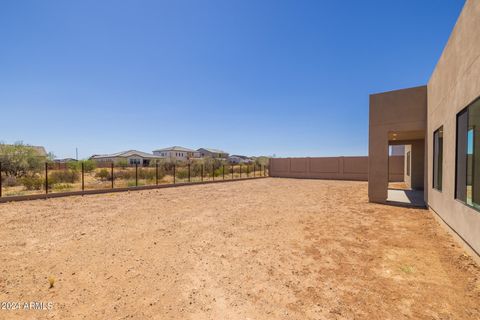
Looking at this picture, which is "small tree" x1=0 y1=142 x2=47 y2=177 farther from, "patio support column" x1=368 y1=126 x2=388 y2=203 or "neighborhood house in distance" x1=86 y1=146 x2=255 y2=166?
"neighborhood house in distance" x1=86 y1=146 x2=255 y2=166

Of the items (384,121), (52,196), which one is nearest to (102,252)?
(52,196)

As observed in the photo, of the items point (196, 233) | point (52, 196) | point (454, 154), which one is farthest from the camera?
point (52, 196)

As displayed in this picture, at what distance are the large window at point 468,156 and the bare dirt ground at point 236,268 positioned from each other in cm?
118

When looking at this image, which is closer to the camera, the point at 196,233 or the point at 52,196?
the point at 196,233

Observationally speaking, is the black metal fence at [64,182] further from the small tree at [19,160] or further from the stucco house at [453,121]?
the stucco house at [453,121]

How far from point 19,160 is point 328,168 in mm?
26803

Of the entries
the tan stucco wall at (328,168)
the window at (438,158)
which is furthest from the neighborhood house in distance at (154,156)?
the window at (438,158)

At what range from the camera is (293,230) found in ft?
19.6

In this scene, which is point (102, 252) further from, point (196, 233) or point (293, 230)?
point (293, 230)

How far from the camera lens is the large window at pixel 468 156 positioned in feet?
13.0

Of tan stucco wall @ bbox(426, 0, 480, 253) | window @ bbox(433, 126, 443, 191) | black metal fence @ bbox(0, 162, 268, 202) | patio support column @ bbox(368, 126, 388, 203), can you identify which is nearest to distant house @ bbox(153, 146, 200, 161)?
black metal fence @ bbox(0, 162, 268, 202)

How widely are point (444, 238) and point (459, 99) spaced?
125 inches

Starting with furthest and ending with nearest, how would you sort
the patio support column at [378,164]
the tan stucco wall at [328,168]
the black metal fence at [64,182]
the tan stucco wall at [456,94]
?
1. the tan stucco wall at [328,168]
2. the black metal fence at [64,182]
3. the patio support column at [378,164]
4. the tan stucco wall at [456,94]

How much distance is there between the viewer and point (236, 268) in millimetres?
3855
